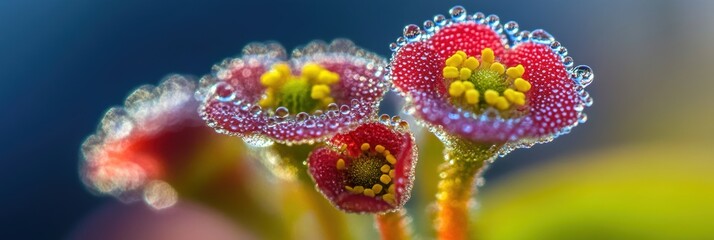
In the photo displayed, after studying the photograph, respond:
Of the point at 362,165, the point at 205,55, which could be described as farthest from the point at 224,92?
the point at 205,55

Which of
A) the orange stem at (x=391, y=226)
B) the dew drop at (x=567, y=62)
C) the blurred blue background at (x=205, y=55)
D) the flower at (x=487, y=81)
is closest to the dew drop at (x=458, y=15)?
the flower at (x=487, y=81)

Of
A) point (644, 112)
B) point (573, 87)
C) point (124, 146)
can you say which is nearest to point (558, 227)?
point (644, 112)

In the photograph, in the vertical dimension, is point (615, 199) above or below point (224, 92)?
above

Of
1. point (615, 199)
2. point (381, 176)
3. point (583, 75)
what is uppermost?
point (615, 199)

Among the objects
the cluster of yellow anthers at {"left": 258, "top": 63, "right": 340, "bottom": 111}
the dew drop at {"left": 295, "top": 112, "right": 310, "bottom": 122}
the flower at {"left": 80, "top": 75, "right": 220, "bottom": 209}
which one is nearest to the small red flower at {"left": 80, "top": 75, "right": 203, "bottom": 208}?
the flower at {"left": 80, "top": 75, "right": 220, "bottom": 209}

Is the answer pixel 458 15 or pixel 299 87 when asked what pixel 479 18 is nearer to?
pixel 458 15

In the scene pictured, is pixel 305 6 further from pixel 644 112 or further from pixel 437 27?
pixel 437 27
